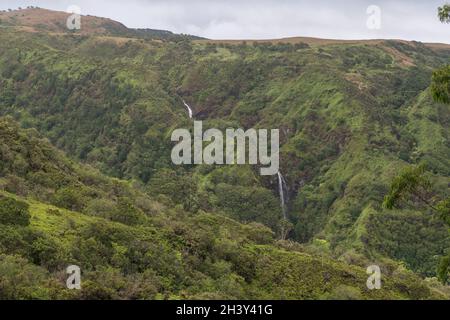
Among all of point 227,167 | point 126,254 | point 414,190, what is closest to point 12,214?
point 126,254

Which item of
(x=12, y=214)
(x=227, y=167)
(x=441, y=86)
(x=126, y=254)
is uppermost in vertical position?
(x=441, y=86)

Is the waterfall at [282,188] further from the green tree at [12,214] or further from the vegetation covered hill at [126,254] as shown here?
the green tree at [12,214]

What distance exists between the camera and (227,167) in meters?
111

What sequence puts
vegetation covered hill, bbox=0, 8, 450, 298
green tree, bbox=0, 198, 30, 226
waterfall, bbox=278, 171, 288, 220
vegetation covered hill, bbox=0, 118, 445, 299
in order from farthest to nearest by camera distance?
1. waterfall, bbox=278, 171, 288, 220
2. vegetation covered hill, bbox=0, 8, 450, 298
3. green tree, bbox=0, 198, 30, 226
4. vegetation covered hill, bbox=0, 118, 445, 299

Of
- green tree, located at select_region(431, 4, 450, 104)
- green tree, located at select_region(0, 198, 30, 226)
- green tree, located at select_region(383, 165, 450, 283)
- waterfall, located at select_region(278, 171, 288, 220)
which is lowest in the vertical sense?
waterfall, located at select_region(278, 171, 288, 220)

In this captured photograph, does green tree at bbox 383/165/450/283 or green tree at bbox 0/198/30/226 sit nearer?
green tree at bbox 383/165/450/283

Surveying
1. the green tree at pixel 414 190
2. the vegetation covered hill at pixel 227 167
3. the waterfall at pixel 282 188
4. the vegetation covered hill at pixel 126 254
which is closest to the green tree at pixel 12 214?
the vegetation covered hill at pixel 126 254

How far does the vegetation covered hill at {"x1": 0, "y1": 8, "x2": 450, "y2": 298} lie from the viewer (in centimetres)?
3073

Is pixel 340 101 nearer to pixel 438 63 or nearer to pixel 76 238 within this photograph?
pixel 438 63

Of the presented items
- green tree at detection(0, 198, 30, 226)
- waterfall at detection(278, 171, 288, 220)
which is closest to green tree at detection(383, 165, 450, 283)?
green tree at detection(0, 198, 30, 226)

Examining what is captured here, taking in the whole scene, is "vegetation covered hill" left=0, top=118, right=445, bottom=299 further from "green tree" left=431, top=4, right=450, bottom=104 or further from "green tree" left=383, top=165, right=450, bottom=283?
"green tree" left=431, top=4, right=450, bottom=104

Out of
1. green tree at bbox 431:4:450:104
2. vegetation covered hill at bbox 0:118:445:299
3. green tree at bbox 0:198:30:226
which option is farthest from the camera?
green tree at bbox 0:198:30:226

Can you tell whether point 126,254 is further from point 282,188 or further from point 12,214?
point 282,188

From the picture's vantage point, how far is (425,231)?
8531cm
